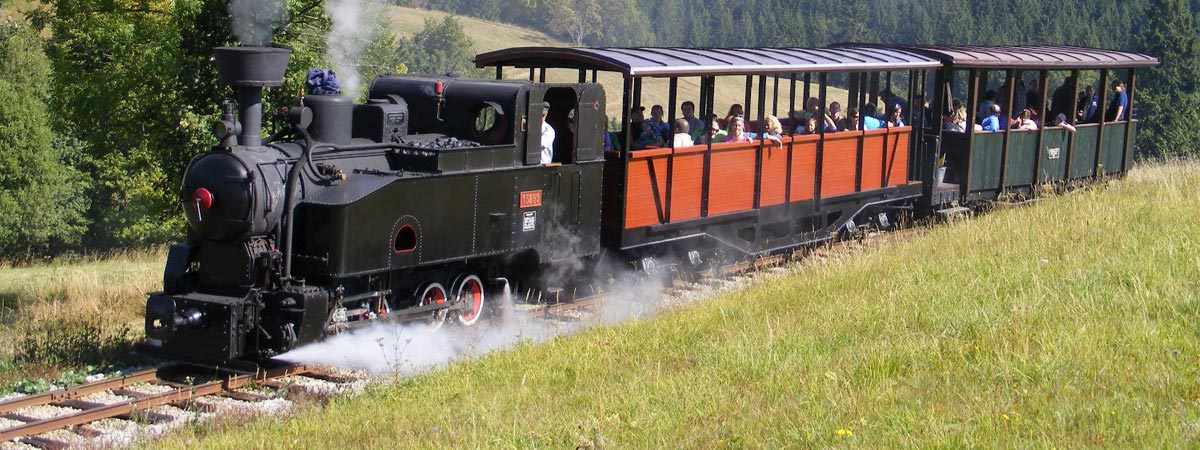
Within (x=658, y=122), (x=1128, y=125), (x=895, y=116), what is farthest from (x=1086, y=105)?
(x=658, y=122)

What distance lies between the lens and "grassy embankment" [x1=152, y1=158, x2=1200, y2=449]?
575 centimetres

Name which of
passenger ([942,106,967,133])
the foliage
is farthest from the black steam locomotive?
the foliage

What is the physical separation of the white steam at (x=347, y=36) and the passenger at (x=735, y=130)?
14.7 feet

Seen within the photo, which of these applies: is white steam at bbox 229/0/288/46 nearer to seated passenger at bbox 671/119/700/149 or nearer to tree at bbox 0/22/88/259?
seated passenger at bbox 671/119/700/149

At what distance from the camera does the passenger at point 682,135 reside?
1216 centimetres

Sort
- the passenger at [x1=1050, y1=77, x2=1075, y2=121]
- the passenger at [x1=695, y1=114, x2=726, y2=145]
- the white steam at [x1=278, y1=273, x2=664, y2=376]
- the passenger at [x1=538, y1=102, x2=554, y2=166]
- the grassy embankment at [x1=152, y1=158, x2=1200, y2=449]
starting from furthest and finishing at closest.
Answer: the passenger at [x1=1050, y1=77, x2=1075, y2=121], the passenger at [x1=695, y1=114, x2=726, y2=145], the passenger at [x1=538, y1=102, x2=554, y2=166], the white steam at [x1=278, y1=273, x2=664, y2=376], the grassy embankment at [x1=152, y1=158, x2=1200, y2=449]

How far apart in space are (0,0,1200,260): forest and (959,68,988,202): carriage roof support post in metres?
7.65

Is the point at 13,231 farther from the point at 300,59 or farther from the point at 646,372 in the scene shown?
the point at 646,372

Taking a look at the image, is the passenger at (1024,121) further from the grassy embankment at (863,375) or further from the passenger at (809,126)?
the grassy embankment at (863,375)

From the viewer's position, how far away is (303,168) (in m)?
8.95

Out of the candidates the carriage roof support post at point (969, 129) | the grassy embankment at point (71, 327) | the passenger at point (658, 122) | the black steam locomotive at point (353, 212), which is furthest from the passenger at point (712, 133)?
the grassy embankment at point (71, 327)

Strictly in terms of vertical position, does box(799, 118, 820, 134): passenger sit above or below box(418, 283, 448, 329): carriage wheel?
above

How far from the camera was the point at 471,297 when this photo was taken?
10.4 m

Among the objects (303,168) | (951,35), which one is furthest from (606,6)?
(303,168)
